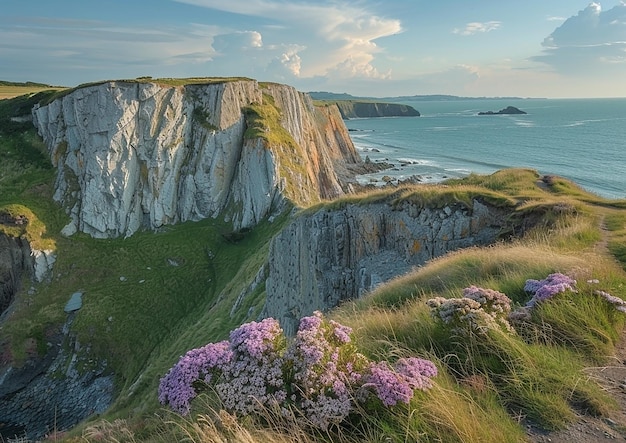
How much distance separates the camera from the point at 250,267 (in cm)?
3834

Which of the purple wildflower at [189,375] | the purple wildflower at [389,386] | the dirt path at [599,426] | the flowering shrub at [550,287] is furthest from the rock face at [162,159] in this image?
the purple wildflower at [389,386]

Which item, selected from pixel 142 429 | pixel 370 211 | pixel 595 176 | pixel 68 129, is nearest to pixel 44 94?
pixel 68 129

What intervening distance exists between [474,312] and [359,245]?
15.5m

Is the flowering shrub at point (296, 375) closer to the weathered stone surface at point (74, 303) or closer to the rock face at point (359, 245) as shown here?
the rock face at point (359, 245)

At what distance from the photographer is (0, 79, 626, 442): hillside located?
5074 millimetres

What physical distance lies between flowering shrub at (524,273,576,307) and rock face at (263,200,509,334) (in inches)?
363

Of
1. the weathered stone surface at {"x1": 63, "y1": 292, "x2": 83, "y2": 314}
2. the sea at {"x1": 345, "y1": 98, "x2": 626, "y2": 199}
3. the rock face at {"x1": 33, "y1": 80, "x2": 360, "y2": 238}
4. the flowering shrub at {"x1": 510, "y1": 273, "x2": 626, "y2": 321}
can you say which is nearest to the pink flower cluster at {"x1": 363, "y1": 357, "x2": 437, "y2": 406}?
the flowering shrub at {"x1": 510, "y1": 273, "x2": 626, "y2": 321}

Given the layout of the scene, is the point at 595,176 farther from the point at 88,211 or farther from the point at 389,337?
the point at 389,337

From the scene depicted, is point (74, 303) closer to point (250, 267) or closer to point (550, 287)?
point (250, 267)

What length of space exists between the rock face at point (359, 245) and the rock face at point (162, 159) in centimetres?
2026

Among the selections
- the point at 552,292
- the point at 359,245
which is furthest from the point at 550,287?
the point at 359,245

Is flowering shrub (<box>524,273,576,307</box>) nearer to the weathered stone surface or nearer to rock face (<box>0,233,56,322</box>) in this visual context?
the weathered stone surface

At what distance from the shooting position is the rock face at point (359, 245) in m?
17.5

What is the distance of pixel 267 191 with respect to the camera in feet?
151
